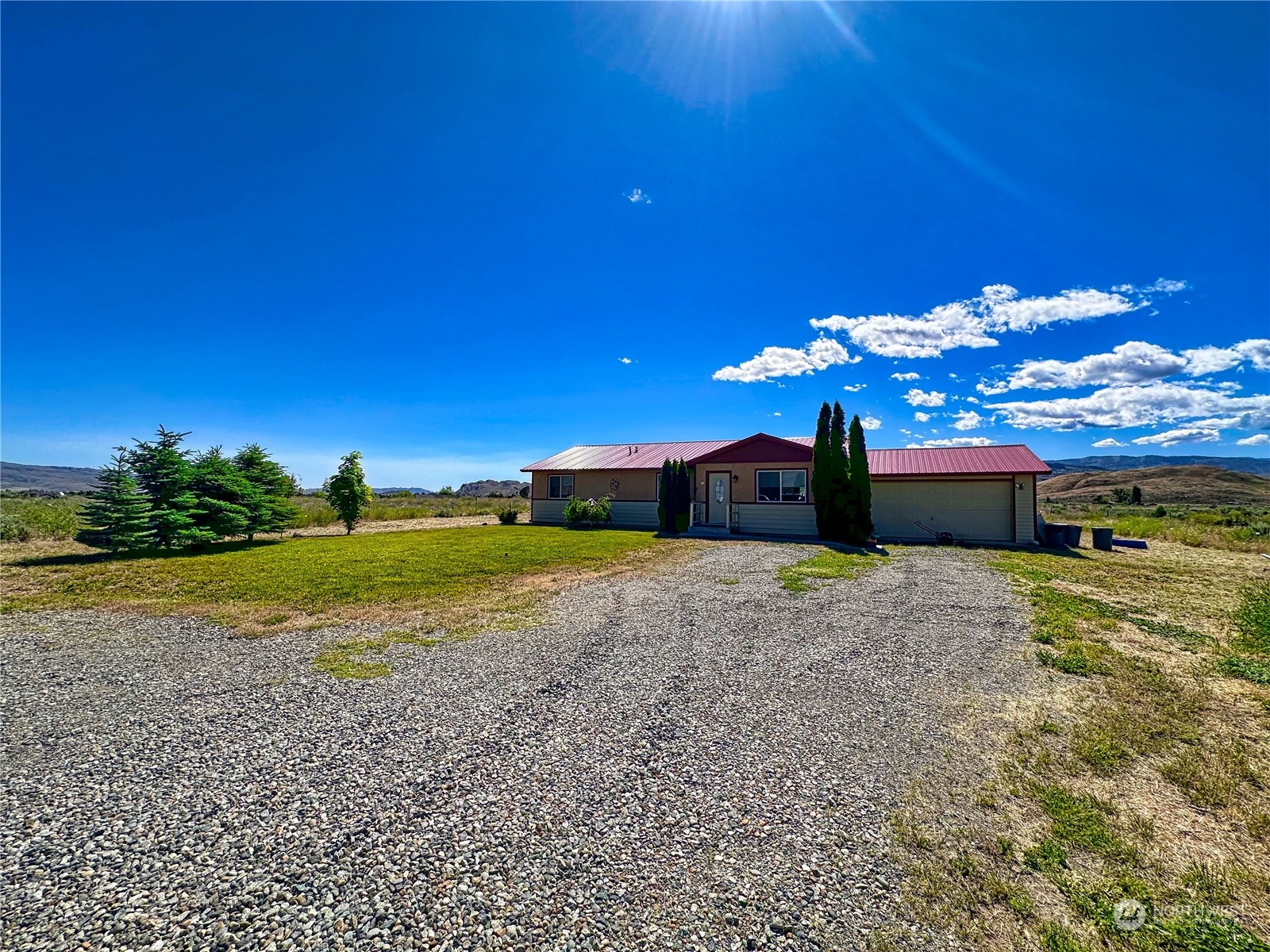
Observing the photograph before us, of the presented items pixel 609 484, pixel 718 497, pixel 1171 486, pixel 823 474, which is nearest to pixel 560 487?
pixel 609 484

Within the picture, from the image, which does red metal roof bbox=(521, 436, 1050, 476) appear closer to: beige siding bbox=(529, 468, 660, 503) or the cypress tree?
beige siding bbox=(529, 468, 660, 503)

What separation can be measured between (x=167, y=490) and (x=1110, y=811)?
19.5 m

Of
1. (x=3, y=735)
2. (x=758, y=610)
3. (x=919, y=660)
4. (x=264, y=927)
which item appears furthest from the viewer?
(x=758, y=610)

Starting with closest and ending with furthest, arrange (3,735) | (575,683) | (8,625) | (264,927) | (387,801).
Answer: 1. (264,927)
2. (387,801)
3. (3,735)
4. (575,683)
5. (8,625)

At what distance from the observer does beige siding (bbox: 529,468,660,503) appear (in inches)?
911

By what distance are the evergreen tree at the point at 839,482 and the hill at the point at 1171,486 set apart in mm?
37409

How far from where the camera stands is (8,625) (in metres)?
7.29

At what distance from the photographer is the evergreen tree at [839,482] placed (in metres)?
17.8

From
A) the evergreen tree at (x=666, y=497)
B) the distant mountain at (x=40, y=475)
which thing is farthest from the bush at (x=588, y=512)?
the distant mountain at (x=40, y=475)

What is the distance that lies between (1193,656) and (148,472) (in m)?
21.4

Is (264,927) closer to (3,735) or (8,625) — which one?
(3,735)

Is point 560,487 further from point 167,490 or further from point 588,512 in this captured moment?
point 167,490

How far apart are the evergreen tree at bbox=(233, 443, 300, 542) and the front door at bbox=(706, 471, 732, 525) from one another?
15.1m

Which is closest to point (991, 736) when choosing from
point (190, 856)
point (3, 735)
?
point (190, 856)
